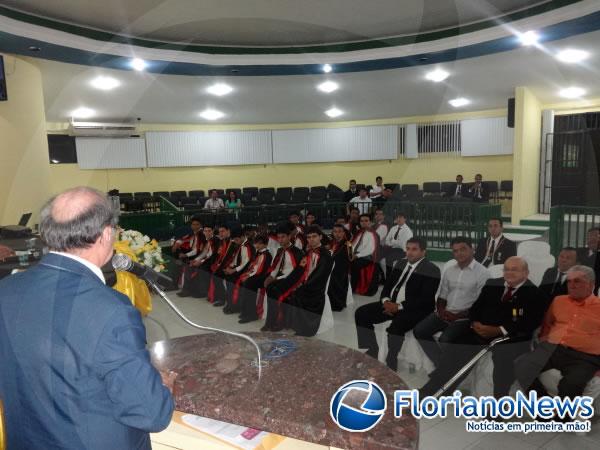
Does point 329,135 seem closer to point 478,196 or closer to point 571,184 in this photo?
point 478,196

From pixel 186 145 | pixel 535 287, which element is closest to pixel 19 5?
pixel 535 287

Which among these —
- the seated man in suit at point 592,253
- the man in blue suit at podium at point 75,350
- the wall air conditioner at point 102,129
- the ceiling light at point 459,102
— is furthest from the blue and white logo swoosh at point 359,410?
the wall air conditioner at point 102,129

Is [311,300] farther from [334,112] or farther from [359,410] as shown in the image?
[334,112]

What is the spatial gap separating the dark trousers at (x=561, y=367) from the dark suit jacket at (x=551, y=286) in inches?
16.3

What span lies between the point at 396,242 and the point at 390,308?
3.26 m

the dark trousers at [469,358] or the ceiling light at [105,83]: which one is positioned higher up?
the ceiling light at [105,83]

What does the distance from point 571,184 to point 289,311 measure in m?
8.61

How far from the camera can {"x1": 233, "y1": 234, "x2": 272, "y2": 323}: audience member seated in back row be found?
230 inches

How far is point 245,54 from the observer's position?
744 cm

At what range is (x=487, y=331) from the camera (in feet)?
11.3

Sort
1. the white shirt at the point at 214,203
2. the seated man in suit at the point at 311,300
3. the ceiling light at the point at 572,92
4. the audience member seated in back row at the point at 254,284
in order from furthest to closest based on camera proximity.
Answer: the white shirt at the point at 214,203 < the ceiling light at the point at 572,92 < the audience member seated in back row at the point at 254,284 < the seated man in suit at the point at 311,300

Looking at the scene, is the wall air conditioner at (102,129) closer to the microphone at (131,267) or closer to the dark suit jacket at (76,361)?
the microphone at (131,267)

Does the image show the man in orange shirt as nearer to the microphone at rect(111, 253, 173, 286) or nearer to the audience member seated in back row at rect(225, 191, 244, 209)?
the microphone at rect(111, 253, 173, 286)

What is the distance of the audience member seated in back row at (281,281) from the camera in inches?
216
